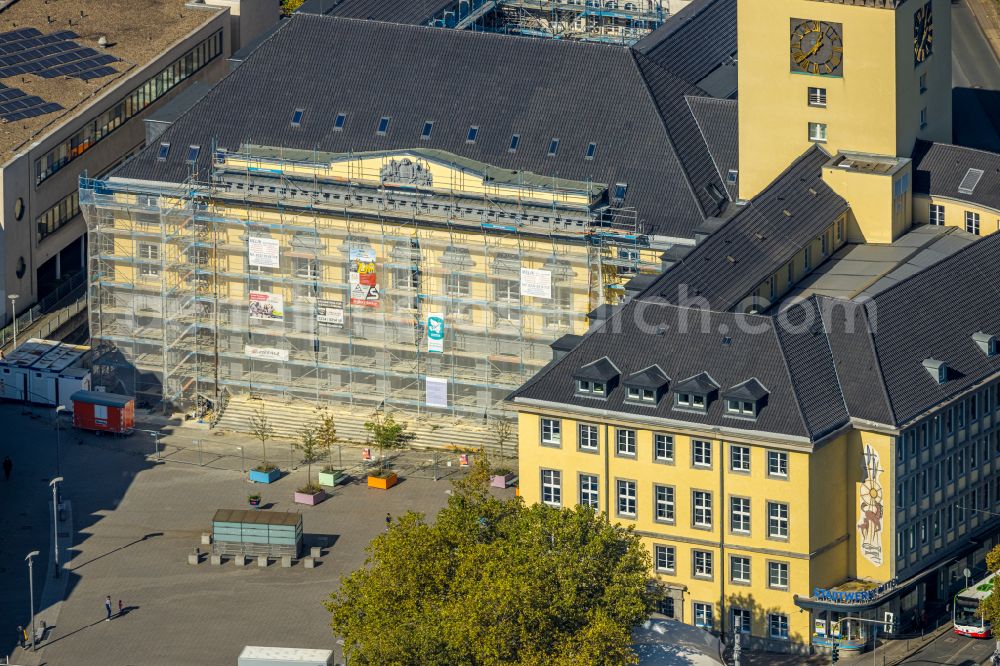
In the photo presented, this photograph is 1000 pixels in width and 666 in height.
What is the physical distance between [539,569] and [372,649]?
10.7 meters

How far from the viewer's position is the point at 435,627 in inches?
7736

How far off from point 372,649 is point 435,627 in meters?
3.78

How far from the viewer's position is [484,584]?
19800 centimetres

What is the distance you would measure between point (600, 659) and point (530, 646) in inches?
158

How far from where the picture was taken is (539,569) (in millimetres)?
198625

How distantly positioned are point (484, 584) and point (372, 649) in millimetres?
7425

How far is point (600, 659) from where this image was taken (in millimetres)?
196000

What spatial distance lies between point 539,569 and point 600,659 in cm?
653

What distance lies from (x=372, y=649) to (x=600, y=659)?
1291 centimetres

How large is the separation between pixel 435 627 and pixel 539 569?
23.0 feet

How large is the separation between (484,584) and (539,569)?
331 cm

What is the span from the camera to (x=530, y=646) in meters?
196

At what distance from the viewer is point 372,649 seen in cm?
19650
